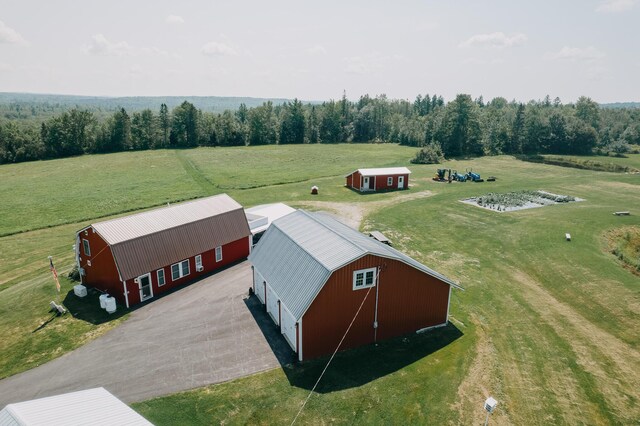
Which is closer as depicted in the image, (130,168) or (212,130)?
(130,168)

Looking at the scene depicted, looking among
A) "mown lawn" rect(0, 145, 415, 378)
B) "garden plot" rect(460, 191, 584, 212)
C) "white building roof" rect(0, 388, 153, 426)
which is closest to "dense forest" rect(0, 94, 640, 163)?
"mown lawn" rect(0, 145, 415, 378)

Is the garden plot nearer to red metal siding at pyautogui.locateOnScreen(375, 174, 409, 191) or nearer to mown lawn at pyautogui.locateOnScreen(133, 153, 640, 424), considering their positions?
mown lawn at pyautogui.locateOnScreen(133, 153, 640, 424)

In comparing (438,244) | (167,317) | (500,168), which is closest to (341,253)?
(167,317)

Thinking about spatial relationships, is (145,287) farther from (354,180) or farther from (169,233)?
(354,180)

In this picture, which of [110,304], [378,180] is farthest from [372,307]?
[378,180]

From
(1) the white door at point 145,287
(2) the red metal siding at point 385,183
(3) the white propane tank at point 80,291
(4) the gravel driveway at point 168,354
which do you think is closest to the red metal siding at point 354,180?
(2) the red metal siding at point 385,183

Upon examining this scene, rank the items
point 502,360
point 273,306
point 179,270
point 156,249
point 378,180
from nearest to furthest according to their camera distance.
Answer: point 502,360 < point 273,306 < point 156,249 < point 179,270 < point 378,180

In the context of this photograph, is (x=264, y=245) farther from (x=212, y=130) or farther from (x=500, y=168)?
→ (x=212, y=130)
